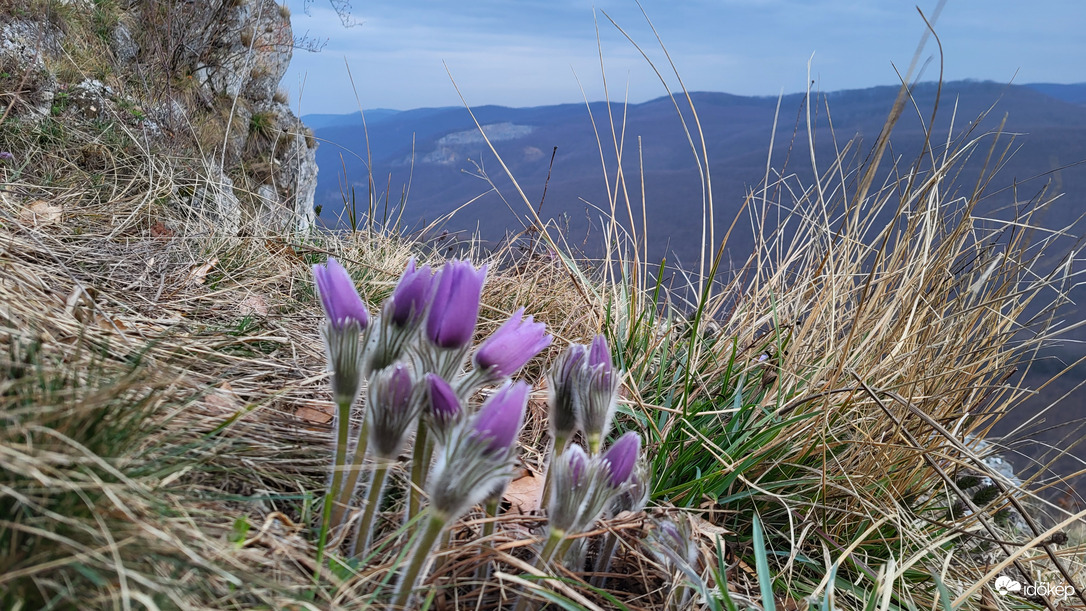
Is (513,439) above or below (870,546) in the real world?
above

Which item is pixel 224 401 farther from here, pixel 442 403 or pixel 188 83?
pixel 188 83

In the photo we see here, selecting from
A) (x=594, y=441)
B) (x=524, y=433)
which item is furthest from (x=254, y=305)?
(x=594, y=441)

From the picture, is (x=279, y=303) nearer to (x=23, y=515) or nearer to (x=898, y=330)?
(x=23, y=515)

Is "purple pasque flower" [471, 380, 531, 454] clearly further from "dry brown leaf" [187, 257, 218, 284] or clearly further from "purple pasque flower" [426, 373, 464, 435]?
"dry brown leaf" [187, 257, 218, 284]

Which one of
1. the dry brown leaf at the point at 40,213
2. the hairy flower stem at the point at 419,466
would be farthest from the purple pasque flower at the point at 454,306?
the dry brown leaf at the point at 40,213

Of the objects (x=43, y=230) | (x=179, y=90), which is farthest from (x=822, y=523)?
(x=179, y=90)

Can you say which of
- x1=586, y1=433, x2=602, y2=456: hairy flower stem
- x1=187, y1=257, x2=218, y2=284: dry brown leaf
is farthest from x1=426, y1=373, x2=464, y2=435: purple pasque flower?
x1=187, y1=257, x2=218, y2=284: dry brown leaf
